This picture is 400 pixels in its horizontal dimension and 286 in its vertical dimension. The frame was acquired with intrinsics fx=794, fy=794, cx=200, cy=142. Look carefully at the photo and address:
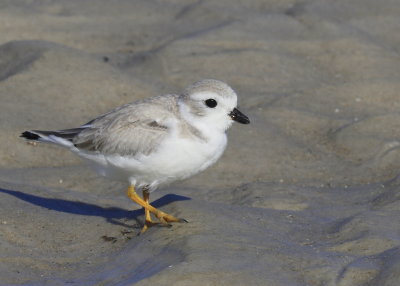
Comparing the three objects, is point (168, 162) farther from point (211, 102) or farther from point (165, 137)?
point (211, 102)

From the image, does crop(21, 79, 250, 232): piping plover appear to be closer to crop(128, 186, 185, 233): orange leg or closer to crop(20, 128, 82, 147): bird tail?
crop(128, 186, 185, 233): orange leg

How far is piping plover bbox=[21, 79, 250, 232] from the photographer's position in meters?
5.76

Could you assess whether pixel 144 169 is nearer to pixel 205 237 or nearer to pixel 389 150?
pixel 205 237

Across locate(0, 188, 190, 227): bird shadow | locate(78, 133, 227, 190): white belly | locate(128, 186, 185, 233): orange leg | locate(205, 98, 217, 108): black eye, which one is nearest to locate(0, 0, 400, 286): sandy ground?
locate(0, 188, 190, 227): bird shadow

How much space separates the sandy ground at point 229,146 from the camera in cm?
519

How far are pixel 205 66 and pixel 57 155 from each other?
8.56 ft

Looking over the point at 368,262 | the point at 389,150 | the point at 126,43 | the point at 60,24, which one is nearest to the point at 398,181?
the point at 389,150

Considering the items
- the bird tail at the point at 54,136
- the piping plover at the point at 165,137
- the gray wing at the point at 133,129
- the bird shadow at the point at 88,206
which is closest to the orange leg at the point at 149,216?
the piping plover at the point at 165,137

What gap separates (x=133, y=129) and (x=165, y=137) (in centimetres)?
32

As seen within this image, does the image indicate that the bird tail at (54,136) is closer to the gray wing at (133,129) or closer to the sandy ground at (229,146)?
the gray wing at (133,129)

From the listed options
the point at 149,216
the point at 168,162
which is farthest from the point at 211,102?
the point at 149,216

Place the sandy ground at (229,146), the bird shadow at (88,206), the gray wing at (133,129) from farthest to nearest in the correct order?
the bird shadow at (88,206), the gray wing at (133,129), the sandy ground at (229,146)

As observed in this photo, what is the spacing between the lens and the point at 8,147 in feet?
25.9

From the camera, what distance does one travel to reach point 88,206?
265 inches
